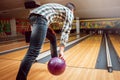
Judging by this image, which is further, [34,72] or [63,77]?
[34,72]

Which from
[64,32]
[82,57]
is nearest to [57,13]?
[64,32]

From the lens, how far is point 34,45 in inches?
63.7

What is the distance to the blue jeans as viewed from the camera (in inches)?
61.5

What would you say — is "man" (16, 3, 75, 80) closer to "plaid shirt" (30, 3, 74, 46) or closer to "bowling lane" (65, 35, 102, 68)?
"plaid shirt" (30, 3, 74, 46)

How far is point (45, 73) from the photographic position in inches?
96.9

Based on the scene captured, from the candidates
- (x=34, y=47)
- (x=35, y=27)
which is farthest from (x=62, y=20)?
(x=34, y=47)

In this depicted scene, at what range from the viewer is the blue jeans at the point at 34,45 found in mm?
1562

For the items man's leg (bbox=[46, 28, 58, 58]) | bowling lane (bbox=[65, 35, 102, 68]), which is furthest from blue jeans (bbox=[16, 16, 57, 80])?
bowling lane (bbox=[65, 35, 102, 68])

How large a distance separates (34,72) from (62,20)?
1051 millimetres

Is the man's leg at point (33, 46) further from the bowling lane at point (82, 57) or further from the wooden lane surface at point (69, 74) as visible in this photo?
the bowling lane at point (82, 57)

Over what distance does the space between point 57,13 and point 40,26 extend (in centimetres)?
31

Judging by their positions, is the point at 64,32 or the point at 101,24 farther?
the point at 101,24

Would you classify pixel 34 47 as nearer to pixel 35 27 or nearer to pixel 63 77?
pixel 35 27

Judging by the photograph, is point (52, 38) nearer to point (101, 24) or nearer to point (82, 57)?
point (82, 57)
